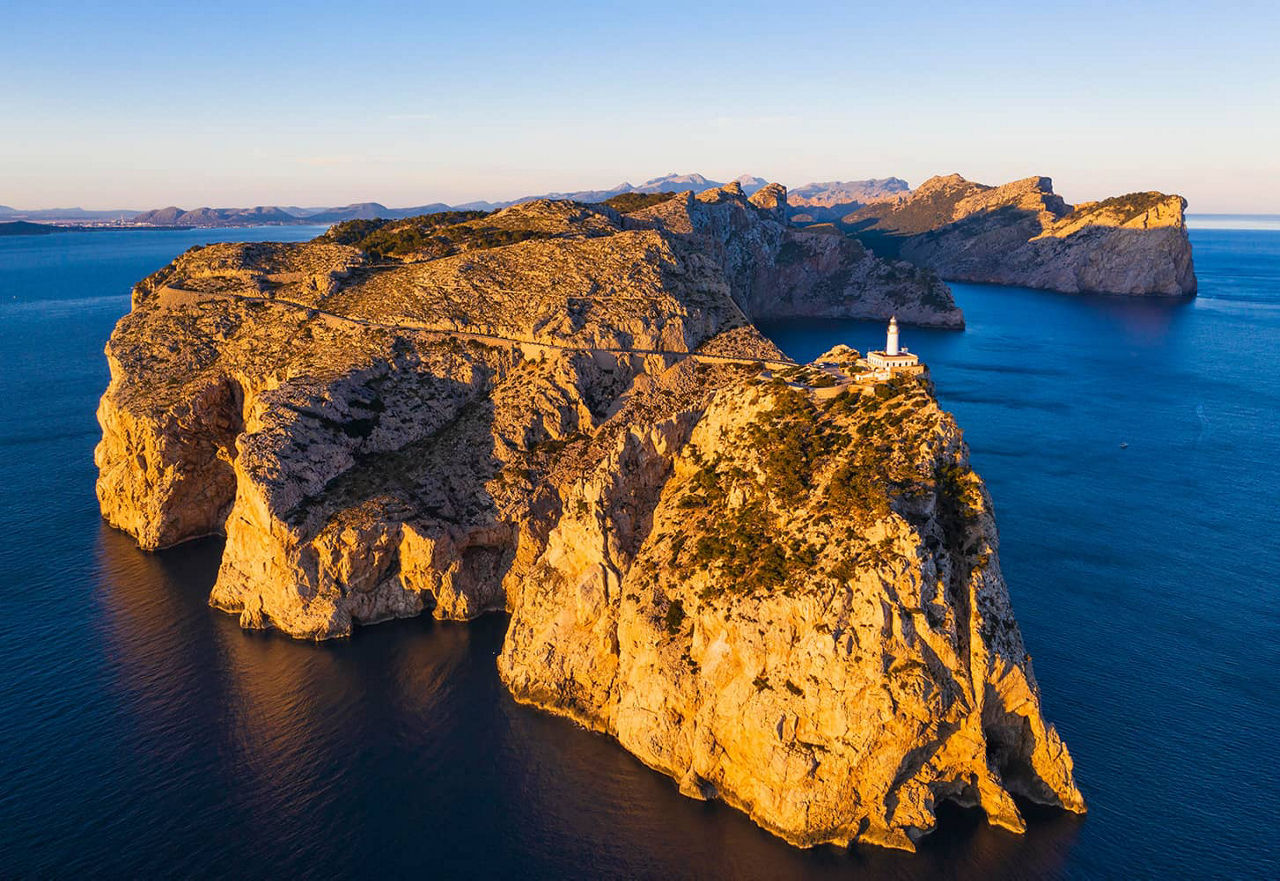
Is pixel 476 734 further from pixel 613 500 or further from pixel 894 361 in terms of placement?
pixel 894 361

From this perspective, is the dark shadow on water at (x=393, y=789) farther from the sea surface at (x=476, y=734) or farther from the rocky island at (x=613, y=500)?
the rocky island at (x=613, y=500)

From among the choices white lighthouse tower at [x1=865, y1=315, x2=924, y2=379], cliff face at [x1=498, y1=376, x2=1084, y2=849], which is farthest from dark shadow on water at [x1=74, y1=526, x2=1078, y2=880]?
white lighthouse tower at [x1=865, y1=315, x2=924, y2=379]

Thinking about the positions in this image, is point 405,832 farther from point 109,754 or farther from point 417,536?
Result: point 417,536

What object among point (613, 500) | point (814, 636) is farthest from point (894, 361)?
point (814, 636)

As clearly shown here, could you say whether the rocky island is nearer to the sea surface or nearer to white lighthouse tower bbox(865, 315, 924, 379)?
white lighthouse tower bbox(865, 315, 924, 379)

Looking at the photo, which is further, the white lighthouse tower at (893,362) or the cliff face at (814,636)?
the white lighthouse tower at (893,362)

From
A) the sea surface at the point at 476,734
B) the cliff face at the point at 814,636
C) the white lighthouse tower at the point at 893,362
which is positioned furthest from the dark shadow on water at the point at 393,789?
the white lighthouse tower at the point at 893,362
